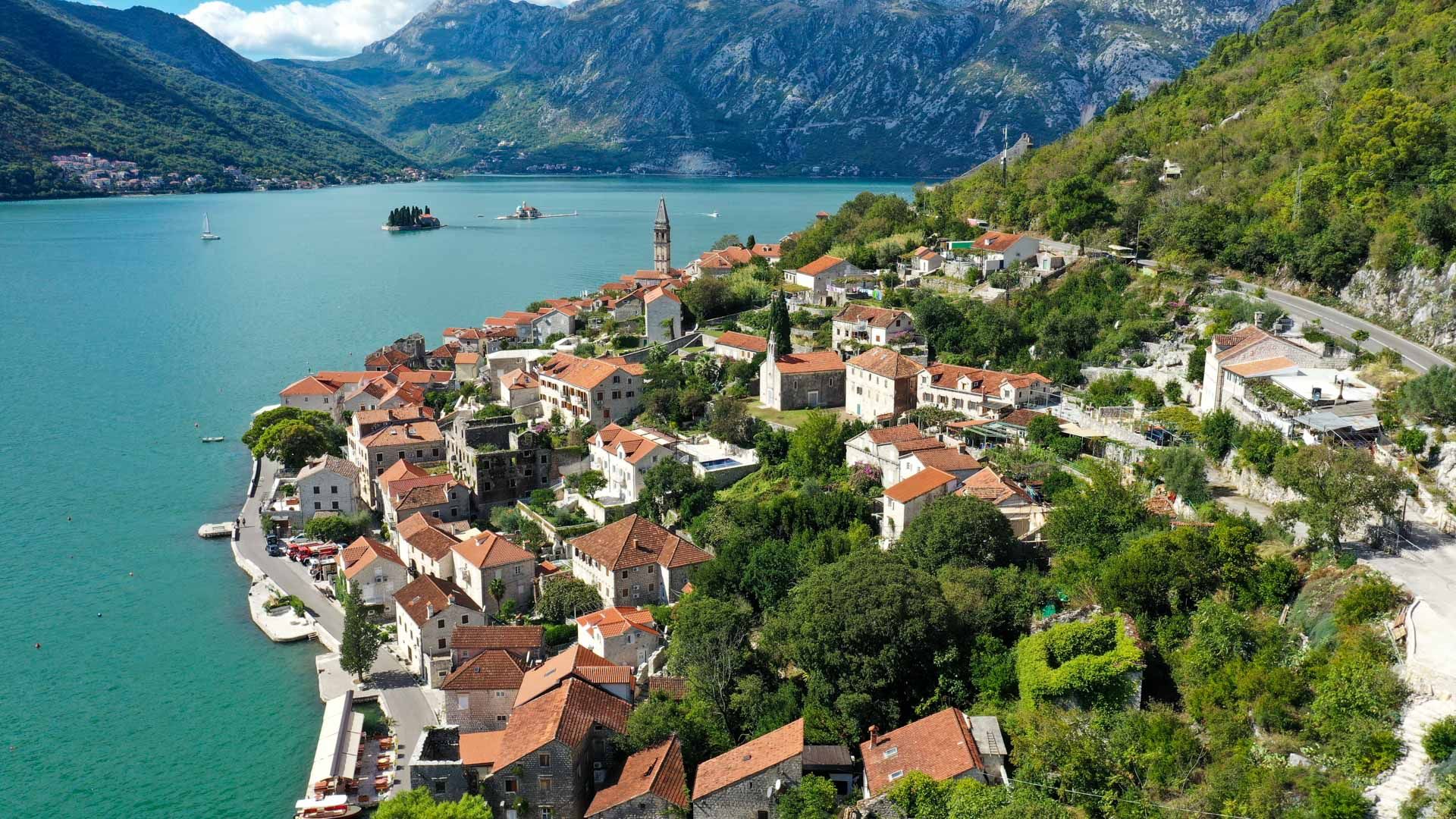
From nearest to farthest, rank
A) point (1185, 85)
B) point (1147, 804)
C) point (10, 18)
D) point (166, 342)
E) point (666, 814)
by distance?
point (1147, 804)
point (666, 814)
point (1185, 85)
point (166, 342)
point (10, 18)

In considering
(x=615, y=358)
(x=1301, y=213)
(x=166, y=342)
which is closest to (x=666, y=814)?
(x=615, y=358)

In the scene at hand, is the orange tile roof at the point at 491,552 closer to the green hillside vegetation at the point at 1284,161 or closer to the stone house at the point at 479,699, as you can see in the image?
the stone house at the point at 479,699

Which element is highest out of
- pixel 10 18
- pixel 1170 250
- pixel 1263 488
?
pixel 10 18

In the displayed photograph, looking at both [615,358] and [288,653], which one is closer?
[288,653]

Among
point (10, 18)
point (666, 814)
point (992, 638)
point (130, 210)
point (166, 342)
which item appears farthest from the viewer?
point (10, 18)

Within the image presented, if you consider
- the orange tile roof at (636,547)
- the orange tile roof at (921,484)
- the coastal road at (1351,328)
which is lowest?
the orange tile roof at (636,547)

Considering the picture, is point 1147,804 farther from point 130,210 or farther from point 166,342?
point 130,210

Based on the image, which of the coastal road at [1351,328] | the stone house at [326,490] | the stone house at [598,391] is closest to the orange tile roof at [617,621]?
the stone house at [326,490]
